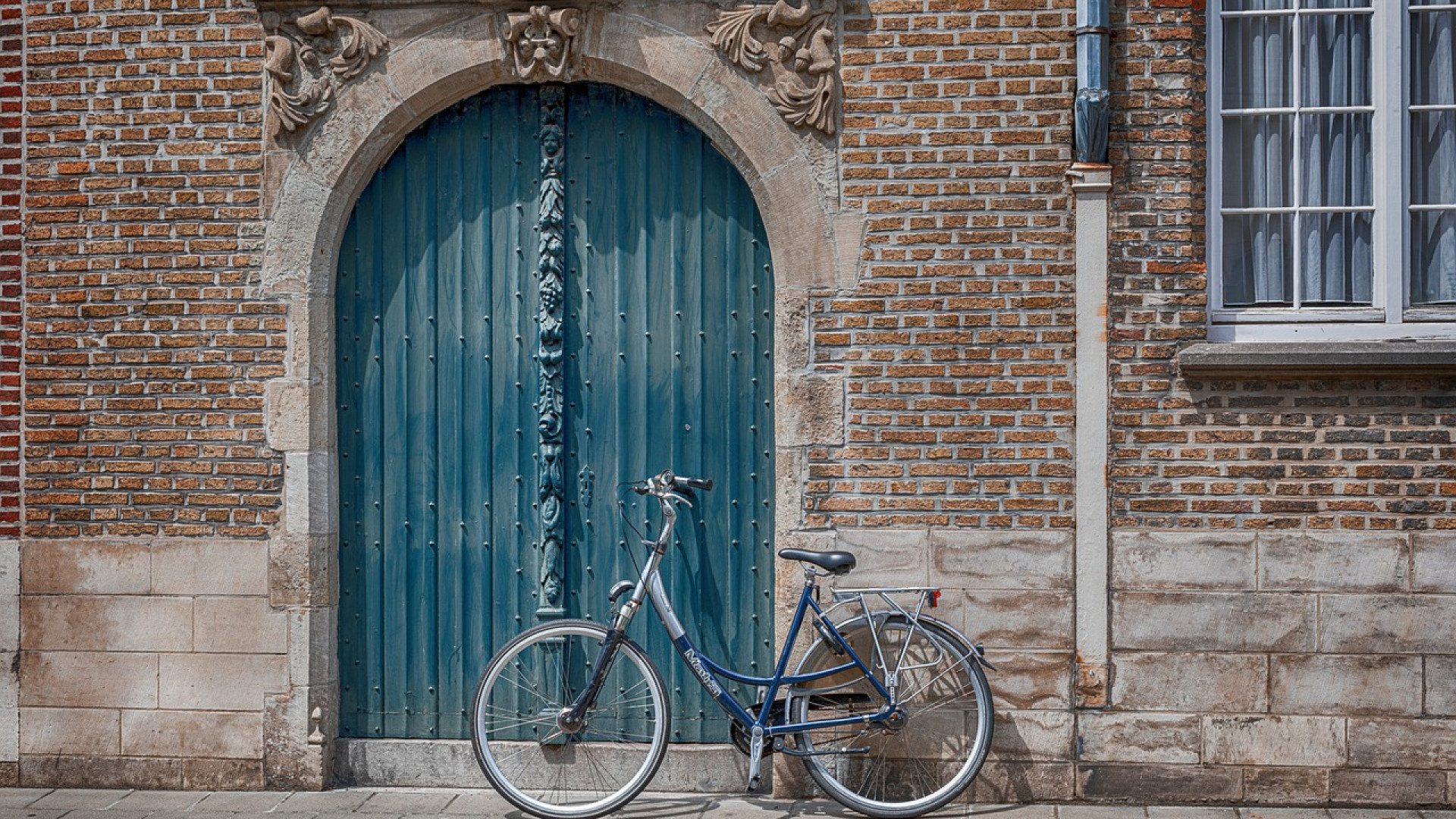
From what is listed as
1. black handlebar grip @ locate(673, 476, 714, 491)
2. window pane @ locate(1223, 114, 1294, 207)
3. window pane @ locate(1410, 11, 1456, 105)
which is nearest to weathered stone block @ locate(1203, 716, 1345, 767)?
window pane @ locate(1223, 114, 1294, 207)

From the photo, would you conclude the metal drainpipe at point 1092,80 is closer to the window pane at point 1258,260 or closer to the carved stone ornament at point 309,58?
the window pane at point 1258,260

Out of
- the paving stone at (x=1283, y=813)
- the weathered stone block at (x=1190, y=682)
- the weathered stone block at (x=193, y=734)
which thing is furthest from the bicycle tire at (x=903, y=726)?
the weathered stone block at (x=193, y=734)

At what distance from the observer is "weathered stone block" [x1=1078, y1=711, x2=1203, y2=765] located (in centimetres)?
582

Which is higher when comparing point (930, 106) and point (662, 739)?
point (930, 106)

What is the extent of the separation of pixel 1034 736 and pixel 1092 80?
277 cm

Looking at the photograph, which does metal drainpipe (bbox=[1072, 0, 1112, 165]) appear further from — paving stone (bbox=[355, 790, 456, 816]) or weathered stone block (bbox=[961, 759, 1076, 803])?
paving stone (bbox=[355, 790, 456, 816])

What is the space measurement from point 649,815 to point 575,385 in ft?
6.27

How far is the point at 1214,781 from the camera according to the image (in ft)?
19.1

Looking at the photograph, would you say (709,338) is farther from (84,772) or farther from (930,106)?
(84,772)

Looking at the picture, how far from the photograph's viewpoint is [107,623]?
20.5 ft

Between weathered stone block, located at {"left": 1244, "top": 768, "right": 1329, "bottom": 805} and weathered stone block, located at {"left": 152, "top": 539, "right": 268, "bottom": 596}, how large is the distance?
4357mm

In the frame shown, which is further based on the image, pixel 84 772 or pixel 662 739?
pixel 84 772

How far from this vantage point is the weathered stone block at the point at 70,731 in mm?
6227

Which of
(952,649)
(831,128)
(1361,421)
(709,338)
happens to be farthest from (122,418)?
(1361,421)
